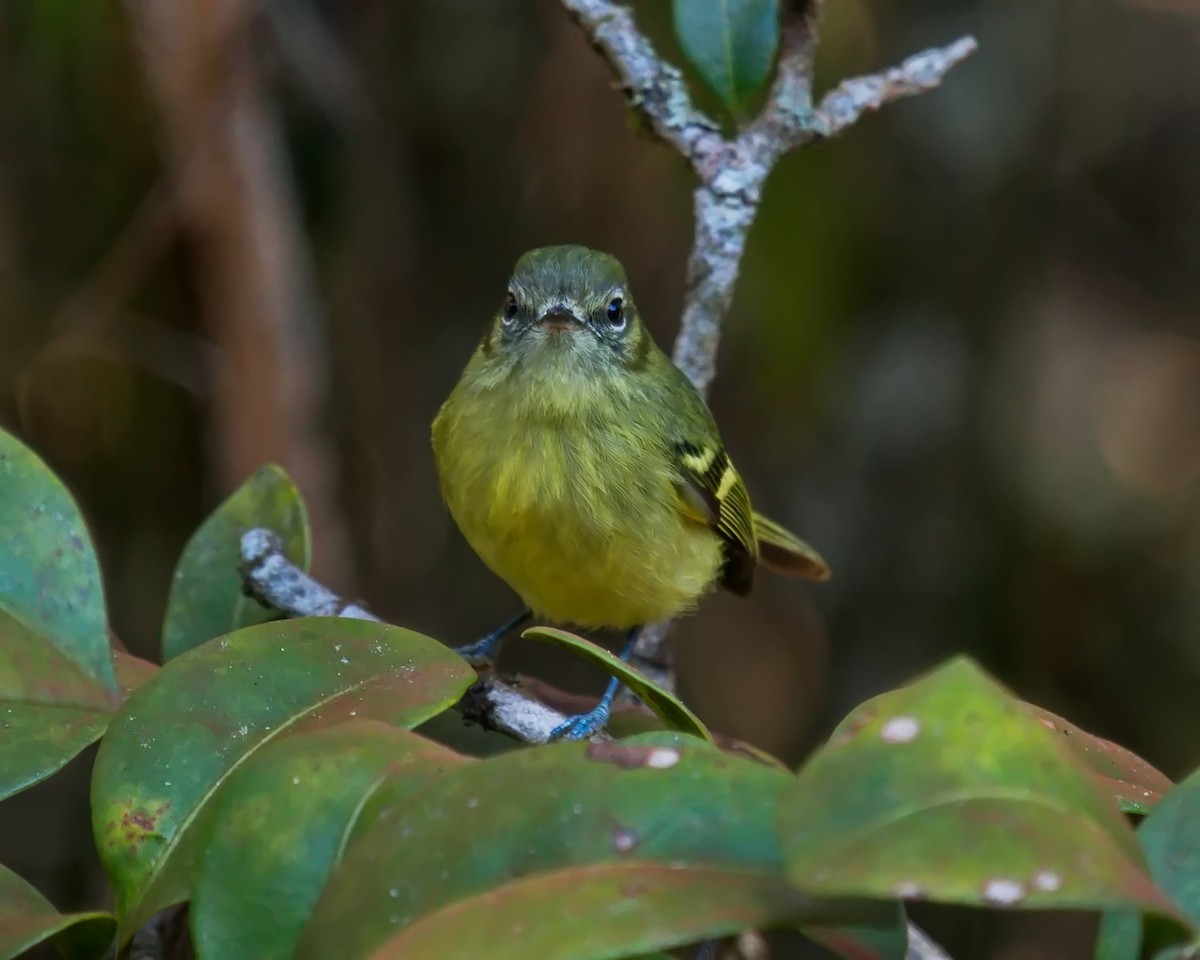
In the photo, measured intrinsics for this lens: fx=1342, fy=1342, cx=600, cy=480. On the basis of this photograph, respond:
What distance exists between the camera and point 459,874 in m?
1.09

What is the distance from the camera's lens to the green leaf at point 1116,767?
1.50 metres

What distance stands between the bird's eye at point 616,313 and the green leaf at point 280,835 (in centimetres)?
187

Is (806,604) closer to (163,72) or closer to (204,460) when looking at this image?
(204,460)

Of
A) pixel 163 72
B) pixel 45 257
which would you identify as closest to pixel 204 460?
pixel 45 257

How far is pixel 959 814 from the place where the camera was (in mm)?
975

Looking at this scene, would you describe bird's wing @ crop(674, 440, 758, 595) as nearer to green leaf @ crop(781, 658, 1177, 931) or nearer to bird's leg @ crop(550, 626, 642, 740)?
bird's leg @ crop(550, 626, 642, 740)

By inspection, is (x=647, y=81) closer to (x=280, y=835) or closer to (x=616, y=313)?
(x=616, y=313)

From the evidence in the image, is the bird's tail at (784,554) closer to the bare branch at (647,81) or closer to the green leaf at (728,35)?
the bare branch at (647,81)

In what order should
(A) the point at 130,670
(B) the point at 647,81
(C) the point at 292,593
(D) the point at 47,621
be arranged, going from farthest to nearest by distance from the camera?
(B) the point at 647,81 < (C) the point at 292,593 < (A) the point at 130,670 < (D) the point at 47,621

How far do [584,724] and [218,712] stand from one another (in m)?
0.84

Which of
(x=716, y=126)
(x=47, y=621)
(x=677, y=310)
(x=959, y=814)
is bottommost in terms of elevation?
(x=677, y=310)

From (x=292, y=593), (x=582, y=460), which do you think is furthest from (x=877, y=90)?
(x=292, y=593)

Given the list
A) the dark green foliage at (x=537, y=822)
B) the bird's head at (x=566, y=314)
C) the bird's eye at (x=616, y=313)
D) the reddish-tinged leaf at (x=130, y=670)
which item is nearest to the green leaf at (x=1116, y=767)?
the dark green foliage at (x=537, y=822)

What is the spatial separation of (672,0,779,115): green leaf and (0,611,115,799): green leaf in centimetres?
155
